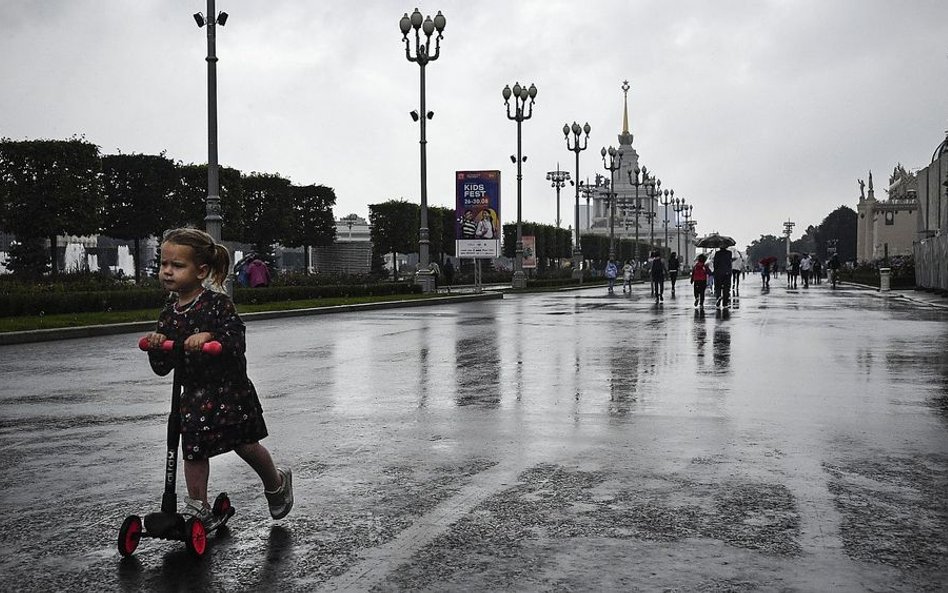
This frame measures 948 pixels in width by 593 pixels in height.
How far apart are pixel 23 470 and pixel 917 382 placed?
29.1 ft

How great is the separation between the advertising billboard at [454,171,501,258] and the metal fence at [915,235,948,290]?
16085 mm

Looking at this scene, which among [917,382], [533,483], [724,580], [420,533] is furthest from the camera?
[917,382]

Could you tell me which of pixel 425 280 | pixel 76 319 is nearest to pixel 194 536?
pixel 76 319

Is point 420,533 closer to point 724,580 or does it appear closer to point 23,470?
point 724,580

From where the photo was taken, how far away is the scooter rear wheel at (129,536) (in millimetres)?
4508

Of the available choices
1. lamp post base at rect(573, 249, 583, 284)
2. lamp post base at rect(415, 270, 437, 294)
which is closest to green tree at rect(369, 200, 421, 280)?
lamp post base at rect(573, 249, 583, 284)

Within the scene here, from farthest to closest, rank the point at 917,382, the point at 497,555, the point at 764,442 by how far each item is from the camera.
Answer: the point at 917,382, the point at 764,442, the point at 497,555

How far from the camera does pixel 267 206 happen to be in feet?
183

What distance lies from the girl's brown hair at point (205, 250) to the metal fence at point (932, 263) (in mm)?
34591

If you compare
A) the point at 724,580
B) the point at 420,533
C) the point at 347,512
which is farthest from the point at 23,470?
the point at 724,580

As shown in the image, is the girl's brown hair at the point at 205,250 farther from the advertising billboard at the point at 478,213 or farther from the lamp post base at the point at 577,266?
the lamp post base at the point at 577,266

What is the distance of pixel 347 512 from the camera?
537 centimetres

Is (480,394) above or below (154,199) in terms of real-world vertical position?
→ below

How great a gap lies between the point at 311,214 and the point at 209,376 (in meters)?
55.0
